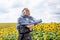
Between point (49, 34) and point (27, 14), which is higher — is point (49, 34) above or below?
below

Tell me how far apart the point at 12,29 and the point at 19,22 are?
266cm

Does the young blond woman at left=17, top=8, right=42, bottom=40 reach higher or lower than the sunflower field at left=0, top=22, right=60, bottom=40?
higher

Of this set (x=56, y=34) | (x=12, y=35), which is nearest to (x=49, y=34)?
(x=56, y=34)

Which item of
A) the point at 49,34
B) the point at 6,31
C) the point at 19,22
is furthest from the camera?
the point at 6,31

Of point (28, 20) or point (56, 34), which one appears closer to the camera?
point (28, 20)

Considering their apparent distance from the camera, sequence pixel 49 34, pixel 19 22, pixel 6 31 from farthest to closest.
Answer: pixel 6 31, pixel 49 34, pixel 19 22

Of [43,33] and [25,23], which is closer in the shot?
[25,23]

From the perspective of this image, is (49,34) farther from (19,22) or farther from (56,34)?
(19,22)

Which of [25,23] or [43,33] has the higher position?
[25,23]

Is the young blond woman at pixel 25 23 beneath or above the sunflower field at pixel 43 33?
above

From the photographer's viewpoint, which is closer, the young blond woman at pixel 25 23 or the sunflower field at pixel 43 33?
the young blond woman at pixel 25 23

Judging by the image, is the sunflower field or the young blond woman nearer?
the young blond woman

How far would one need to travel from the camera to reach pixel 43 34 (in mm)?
7746

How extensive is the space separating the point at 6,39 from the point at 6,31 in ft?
1.88
